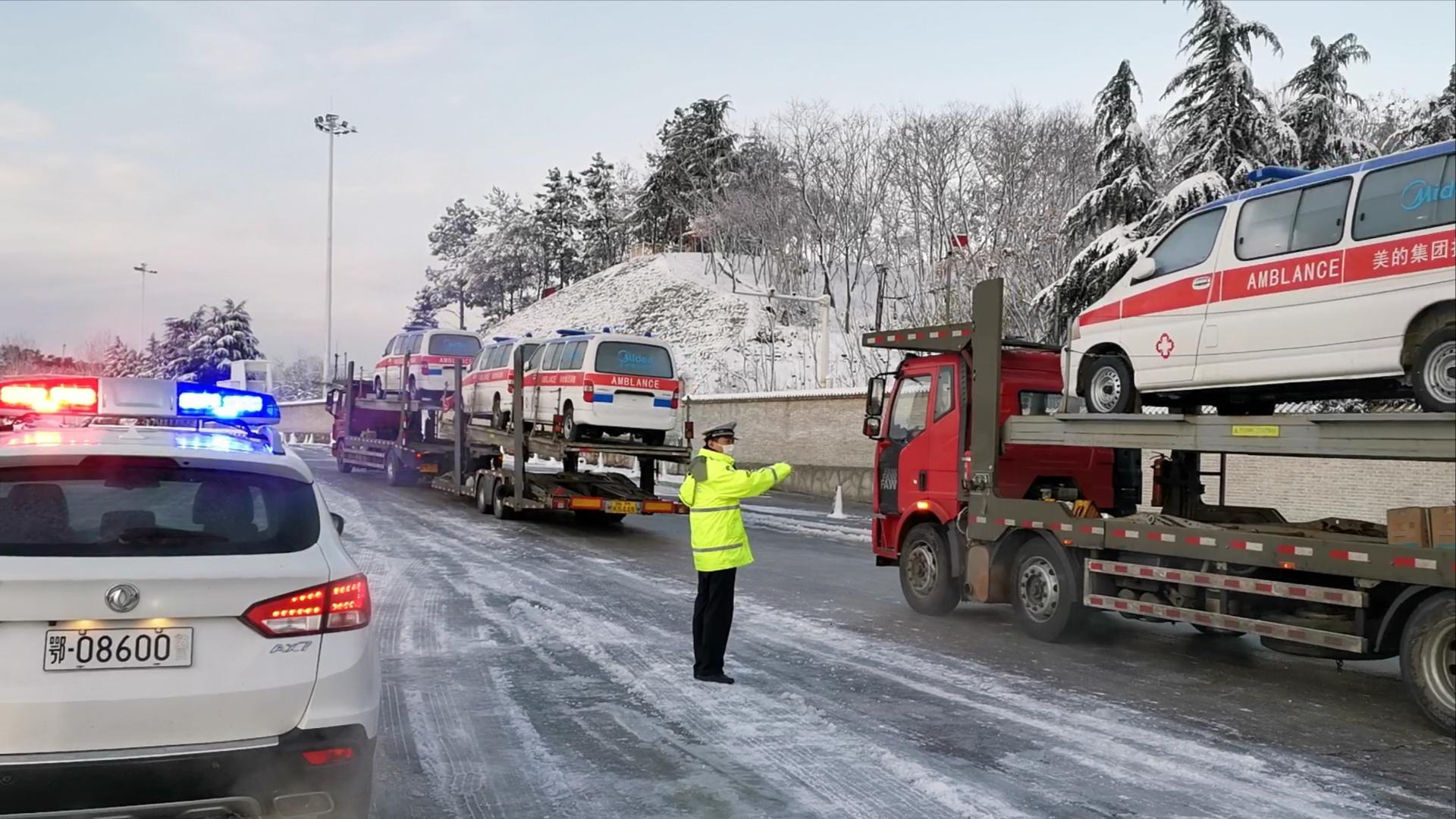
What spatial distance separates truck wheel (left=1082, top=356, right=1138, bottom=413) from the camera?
343 inches

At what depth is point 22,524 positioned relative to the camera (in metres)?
3.72

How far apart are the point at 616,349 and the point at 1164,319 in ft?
34.2

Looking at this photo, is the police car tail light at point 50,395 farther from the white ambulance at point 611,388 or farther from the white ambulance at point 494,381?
the white ambulance at point 494,381

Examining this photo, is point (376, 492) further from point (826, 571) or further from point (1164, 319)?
point (1164, 319)

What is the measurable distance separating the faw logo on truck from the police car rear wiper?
13.3 meters

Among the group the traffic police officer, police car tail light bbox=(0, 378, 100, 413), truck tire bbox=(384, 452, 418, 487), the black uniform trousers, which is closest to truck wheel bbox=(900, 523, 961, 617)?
the traffic police officer

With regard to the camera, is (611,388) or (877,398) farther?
(611,388)

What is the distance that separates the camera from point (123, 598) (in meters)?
3.57

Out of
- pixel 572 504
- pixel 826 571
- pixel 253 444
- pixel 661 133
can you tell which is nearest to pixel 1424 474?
pixel 826 571

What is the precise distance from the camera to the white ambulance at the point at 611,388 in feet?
56.5

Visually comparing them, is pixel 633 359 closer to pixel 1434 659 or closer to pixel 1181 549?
pixel 1181 549

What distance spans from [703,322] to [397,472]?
44.2 meters

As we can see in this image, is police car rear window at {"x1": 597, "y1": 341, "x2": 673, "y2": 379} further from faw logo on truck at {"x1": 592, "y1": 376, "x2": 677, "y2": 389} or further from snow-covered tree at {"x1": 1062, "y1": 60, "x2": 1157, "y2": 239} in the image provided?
snow-covered tree at {"x1": 1062, "y1": 60, "x2": 1157, "y2": 239}

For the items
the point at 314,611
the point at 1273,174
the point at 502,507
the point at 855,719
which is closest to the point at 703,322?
the point at 502,507
